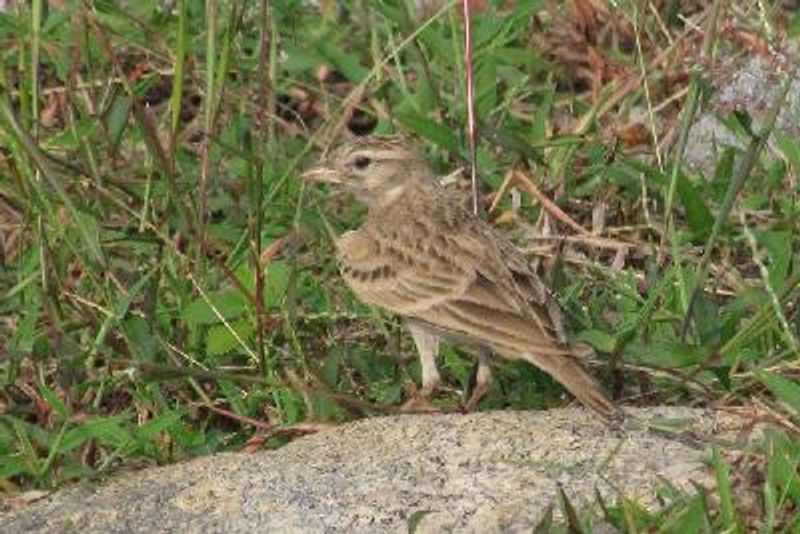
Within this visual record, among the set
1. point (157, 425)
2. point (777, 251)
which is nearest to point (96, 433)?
point (157, 425)

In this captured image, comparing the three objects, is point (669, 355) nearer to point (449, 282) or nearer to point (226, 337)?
point (449, 282)

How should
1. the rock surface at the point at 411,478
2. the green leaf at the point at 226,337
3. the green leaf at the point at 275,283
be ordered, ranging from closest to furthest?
the rock surface at the point at 411,478, the green leaf at the point at 226,337, the green leaf at the point at 275,283

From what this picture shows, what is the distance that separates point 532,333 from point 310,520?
91 cm

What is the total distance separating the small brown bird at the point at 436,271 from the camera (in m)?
5.78

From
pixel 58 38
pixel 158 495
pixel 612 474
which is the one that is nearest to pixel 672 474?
pixel 612 474

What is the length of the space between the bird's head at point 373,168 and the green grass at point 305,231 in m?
0.17

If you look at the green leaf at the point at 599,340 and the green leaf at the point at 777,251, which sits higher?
the green leaf at the point at 777,251

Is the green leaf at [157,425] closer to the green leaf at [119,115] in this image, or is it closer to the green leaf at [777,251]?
the green leaf at [119,115]

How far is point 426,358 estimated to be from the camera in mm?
6195

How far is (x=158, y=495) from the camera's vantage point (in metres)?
5.43

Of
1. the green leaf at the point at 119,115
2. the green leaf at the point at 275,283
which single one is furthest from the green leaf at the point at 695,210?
the green leaf at the point at 119,115

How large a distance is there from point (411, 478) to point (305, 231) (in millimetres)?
1933

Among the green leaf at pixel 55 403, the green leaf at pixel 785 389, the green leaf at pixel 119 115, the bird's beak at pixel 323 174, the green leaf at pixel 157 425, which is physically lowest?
the green leaf at pixel 157 425

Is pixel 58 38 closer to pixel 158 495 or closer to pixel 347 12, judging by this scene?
pixel 347 12
